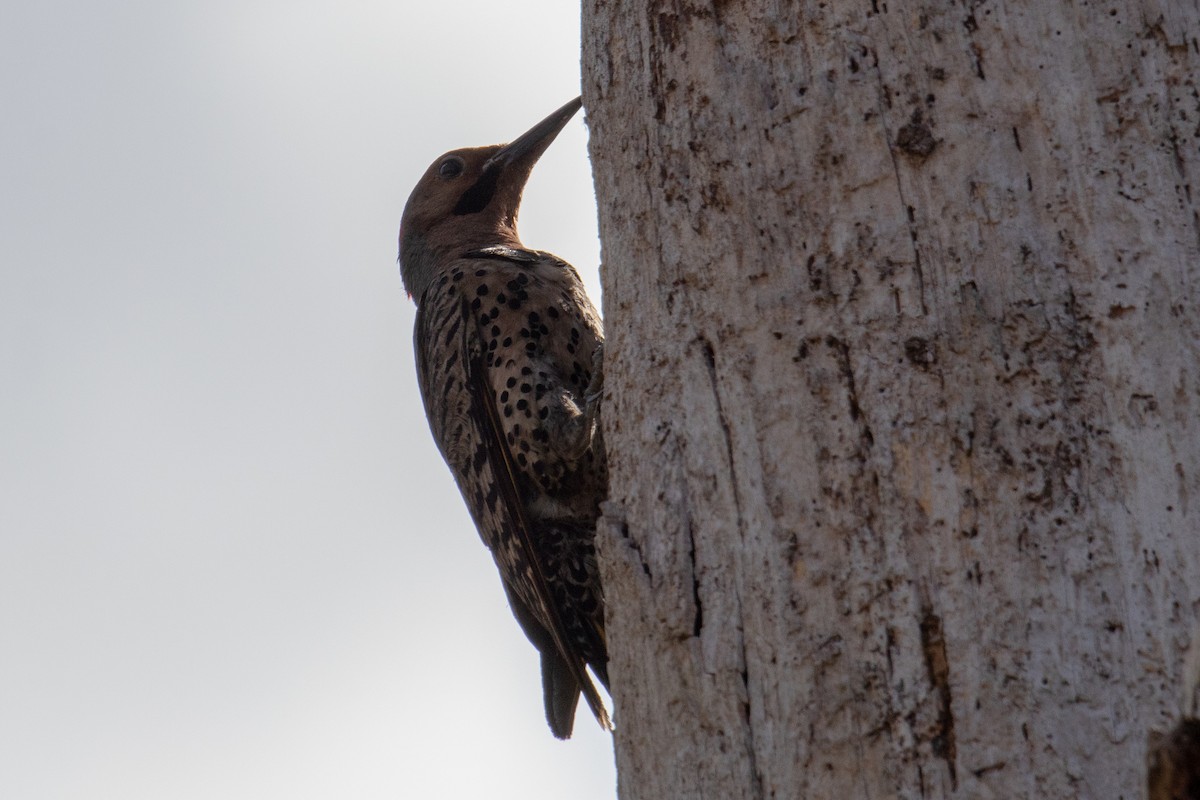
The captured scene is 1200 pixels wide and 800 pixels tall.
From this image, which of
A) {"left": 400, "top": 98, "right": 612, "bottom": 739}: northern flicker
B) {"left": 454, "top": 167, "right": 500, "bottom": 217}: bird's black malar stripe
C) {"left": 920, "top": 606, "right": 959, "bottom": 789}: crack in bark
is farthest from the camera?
{"left": 454, "top": 167, "right": 500, "bottom": 217}: bird's black malar stripe

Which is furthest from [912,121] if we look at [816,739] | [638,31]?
[816,739]

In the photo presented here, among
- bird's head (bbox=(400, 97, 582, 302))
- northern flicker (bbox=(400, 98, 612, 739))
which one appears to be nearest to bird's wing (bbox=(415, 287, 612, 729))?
northern flicker (bbox=(400, 98, 612, 739))

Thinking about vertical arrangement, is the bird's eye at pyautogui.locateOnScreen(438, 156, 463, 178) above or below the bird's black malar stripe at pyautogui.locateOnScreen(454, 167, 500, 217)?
above

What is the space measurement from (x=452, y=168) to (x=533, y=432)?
192cm

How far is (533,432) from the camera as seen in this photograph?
15.4 feet

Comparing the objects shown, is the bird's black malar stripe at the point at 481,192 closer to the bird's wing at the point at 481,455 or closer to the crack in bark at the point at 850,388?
the bird's wing at the point at 481,455

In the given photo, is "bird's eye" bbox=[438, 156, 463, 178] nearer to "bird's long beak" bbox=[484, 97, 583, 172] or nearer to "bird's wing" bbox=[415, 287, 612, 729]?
"bird's long beak" bbox=[484, 97, 583, 172]

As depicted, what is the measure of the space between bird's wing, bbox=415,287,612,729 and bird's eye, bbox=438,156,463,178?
0.92 metres

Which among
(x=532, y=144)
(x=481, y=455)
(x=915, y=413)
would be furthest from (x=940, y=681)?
(x=532, y=144)

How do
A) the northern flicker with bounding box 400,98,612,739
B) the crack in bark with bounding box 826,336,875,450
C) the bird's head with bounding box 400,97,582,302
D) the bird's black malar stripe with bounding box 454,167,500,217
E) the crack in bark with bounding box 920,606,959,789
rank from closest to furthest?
1. the crack in bark with bounding box 920,606,959,789
2. the crack in bark with bounding box 826,336,875,450
3. the northern flicker with bounding box 400,98,612,739
4. the bird's head with bounding box 400,97,582,302
5. the bird's black malar stripe with bounding box 454,167,500,217

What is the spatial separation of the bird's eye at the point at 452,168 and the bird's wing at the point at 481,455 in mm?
923

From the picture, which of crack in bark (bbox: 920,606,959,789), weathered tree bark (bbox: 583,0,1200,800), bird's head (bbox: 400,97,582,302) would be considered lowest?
crack in bark (bbox: 920,606,959,789)

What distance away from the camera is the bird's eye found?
242 inches

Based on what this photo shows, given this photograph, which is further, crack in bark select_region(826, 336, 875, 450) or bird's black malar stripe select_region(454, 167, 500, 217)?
bird's black malar stripe select_region(454, 167, 500, 217)
